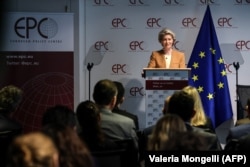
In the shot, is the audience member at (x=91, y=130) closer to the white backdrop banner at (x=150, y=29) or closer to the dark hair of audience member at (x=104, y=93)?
the dark hair of audience member at (x=104, y=93)

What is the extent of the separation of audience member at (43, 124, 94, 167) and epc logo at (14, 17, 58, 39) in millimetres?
4702

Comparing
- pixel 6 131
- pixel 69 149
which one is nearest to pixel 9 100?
pixel 6 131

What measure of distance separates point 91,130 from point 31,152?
1329mm

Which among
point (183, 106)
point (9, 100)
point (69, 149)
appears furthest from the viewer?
point (9, 100)

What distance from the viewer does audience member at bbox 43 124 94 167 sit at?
1.87m

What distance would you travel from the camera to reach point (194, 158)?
7.18 feet

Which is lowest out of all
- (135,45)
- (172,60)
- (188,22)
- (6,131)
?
(6,131)

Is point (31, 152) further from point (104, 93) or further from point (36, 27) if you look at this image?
point (36, 27)

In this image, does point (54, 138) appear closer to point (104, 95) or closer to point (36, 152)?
point (36, 152)

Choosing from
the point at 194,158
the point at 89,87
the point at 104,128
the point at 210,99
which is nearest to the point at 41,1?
the point at 89,87

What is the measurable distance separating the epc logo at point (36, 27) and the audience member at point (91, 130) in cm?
371

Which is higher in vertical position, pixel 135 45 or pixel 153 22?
pixel 153 22

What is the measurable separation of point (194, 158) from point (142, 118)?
15.4 feet

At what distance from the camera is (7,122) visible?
3.63m
